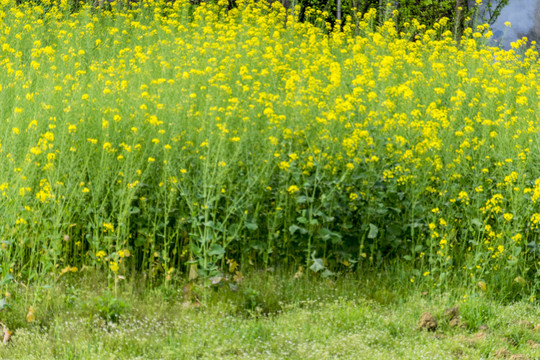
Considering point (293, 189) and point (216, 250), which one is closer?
point (216, 250)

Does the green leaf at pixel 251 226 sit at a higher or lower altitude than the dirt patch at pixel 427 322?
higher

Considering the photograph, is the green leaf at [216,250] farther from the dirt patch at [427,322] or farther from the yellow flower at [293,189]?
the dirt patch at [427,322]

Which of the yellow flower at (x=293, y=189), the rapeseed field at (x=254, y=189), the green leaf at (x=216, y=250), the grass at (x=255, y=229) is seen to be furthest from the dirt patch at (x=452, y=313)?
the green leaf at (x=216, y=250)

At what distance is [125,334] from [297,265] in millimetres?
1592

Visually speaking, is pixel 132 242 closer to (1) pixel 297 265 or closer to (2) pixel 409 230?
(1) pixel 297 265

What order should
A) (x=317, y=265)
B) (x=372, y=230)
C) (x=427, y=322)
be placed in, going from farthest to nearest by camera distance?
1. (x=372, y=230)
2. (x=317, y=265)
3. (x=427, y=322)

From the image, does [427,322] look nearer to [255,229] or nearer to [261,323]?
[261,323]

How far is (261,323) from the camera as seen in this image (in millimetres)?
4094

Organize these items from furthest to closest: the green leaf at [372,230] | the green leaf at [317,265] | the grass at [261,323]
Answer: the green leaf at [372,230] < the green leaf at [317,265] < the grass at [261,323]

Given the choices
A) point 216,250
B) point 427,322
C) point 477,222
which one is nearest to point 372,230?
point 477,222

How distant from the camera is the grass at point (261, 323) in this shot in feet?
12.4

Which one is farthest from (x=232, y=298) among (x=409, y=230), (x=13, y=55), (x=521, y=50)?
(x=521, y=50)

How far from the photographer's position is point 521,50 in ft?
31.2

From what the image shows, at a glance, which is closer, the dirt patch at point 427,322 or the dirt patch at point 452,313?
the dirt patch at point 427,322
